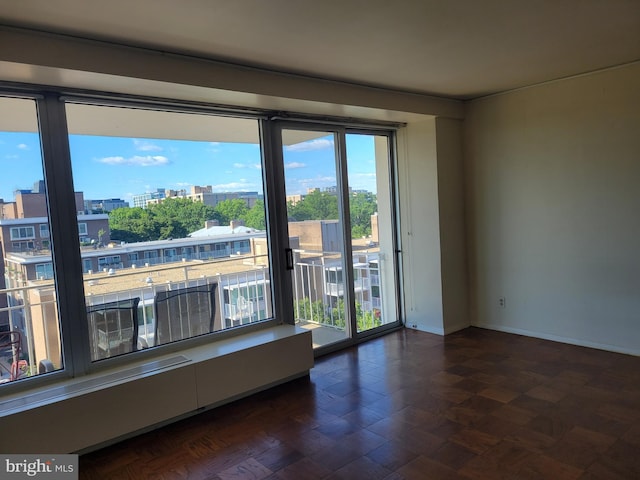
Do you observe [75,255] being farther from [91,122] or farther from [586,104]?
[586,104]

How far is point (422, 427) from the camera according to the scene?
2834 mm

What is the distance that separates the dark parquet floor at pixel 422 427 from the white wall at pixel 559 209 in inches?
18.0

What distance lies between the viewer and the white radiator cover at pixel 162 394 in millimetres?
2498

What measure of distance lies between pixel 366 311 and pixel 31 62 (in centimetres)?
360

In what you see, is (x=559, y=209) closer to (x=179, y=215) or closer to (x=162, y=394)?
(x=179, y=215)

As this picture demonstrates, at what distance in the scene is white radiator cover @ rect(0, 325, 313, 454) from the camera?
2.50 meters

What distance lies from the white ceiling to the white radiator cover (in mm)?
2047

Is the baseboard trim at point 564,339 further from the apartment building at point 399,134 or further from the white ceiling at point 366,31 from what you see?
the white ceiling at point 366,31

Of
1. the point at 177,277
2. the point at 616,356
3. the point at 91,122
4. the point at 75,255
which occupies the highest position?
the point at 91,122

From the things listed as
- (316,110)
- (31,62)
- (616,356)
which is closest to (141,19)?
(31,62)

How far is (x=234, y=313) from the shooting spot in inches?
151

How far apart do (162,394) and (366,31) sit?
8.48 ft

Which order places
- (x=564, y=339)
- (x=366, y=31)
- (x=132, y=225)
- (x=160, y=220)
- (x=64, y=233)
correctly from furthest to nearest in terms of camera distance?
(x=564, y=339) < (x=160, y=220) < (x=132, y=225) < (x=64, y=233) < (x=366, y=31)

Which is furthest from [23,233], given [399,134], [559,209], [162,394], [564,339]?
[564,339]
